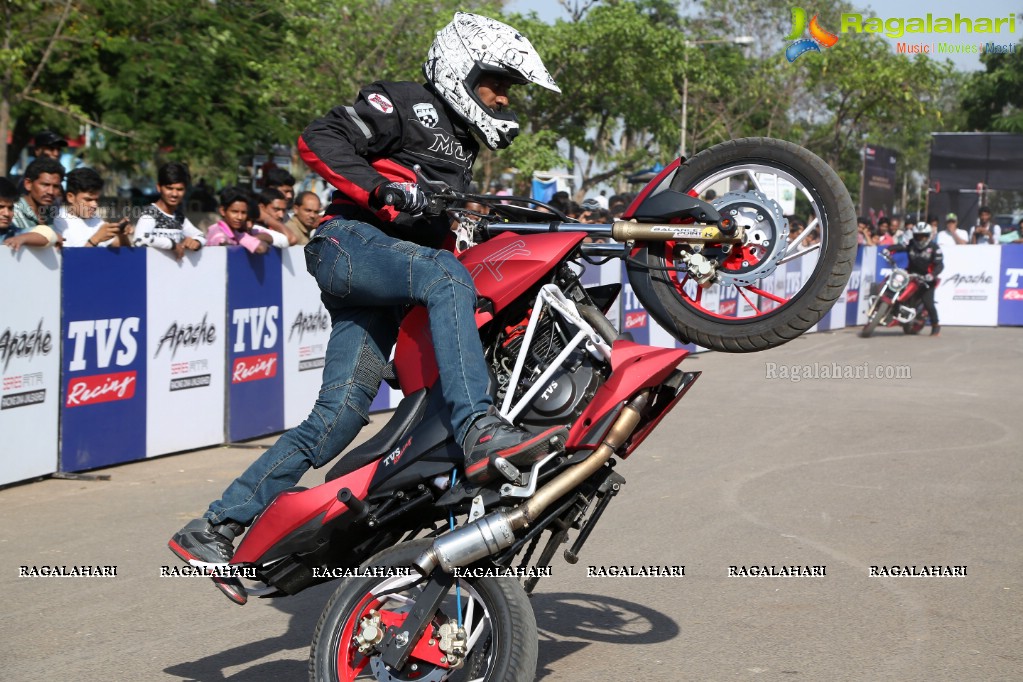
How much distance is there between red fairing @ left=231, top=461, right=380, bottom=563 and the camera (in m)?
3.95

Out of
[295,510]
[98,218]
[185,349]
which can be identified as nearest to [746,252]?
[295,510]

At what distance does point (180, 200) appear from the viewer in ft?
30.2

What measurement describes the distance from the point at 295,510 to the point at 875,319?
17415mm

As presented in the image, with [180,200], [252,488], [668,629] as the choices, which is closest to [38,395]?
[180,200]

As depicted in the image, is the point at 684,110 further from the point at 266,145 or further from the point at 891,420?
the point at 891,420

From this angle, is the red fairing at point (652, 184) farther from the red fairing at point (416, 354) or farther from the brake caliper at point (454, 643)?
the brake caliper at point (454, 643)

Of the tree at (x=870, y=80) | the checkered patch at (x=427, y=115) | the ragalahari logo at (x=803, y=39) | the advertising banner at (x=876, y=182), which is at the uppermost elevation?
the ragalahari logo at (x=803, y=39)

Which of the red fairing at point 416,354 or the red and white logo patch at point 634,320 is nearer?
the red fairing at point 416,354

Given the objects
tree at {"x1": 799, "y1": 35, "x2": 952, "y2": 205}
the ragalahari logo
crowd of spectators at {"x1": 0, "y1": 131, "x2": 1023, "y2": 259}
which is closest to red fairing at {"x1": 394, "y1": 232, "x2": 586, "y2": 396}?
crowd of spectators at {"x1": 0, "y1": 131, "x2": 1023, "y2": 259}

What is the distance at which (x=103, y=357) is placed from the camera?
27.4 feet

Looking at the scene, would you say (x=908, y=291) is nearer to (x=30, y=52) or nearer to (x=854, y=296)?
(x=854, y=296)

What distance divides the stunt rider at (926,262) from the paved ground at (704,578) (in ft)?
33.5

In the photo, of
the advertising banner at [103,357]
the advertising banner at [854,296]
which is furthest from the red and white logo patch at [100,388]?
the advertising banner at [854,296]

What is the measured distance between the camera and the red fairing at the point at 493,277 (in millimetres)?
3771
